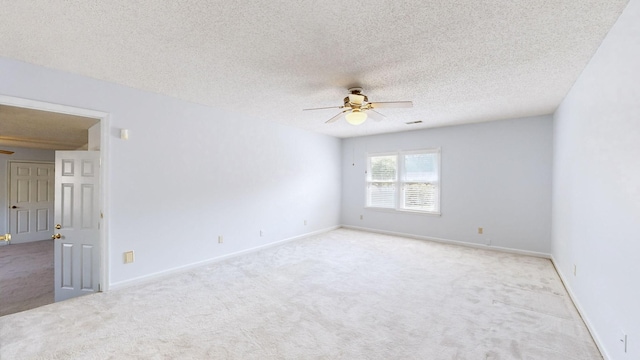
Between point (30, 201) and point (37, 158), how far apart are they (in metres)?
1.09

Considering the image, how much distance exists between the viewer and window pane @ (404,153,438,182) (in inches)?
225

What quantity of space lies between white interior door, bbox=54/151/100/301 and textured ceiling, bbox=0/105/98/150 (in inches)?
29.2

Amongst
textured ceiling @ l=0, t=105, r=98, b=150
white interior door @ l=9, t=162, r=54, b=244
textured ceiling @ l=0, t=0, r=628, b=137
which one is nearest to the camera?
textured ceiling @ l=0, t=0, r=628, b=137

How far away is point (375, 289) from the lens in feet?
10.5

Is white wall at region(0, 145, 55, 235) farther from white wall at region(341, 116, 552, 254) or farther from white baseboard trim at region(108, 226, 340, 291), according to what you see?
white wall at region(341, 116, 552, 254)

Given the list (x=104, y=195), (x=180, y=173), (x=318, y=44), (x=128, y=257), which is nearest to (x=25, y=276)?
(x=128, y=257)

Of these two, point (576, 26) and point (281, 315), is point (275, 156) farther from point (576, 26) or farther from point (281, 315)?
point (576, 26)

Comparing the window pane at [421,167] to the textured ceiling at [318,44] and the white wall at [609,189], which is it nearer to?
the textured ceiling at [318,44]

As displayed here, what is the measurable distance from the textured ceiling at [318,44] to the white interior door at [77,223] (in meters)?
1.10

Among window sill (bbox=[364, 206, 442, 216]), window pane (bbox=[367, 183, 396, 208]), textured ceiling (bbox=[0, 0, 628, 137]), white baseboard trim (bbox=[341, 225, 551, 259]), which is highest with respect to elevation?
textured ceiling (bbox=[0, 0, 628, 137])

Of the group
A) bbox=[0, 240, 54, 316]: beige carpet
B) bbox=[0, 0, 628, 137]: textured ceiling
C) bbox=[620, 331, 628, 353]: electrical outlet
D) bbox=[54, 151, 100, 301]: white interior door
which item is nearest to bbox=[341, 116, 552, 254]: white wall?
bbox=[0, 0, 628, 137]: textured ceiling

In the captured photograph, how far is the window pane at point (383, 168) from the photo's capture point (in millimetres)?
6302

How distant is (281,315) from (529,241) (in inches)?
178

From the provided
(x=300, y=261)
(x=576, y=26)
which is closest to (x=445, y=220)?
(x=300, y=261)
